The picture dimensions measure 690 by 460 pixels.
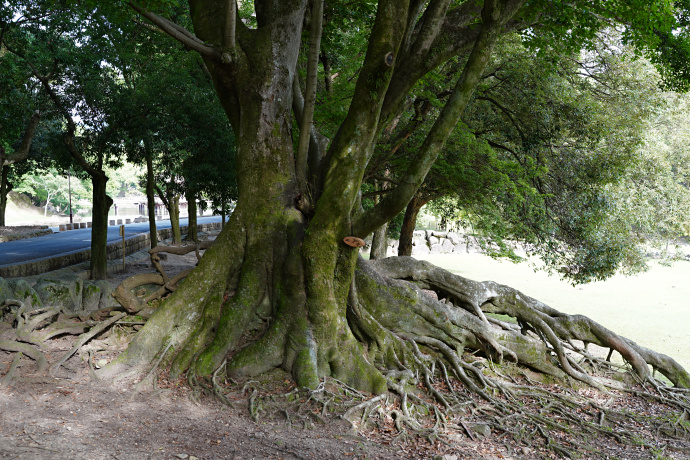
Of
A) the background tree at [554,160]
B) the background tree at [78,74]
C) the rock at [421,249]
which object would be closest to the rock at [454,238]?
the rock at [421,249]

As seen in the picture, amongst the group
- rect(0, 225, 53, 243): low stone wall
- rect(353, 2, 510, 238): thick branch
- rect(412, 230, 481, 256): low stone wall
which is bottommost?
rect(0, 225, 53, 243): low stone wall

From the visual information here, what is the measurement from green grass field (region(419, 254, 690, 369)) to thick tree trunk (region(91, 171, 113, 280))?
1160 cm

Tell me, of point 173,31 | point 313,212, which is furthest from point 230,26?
point 313,212

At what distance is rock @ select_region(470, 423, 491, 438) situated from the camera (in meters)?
6.18

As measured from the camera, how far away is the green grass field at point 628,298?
1642cm

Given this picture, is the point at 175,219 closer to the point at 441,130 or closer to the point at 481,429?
the point at 441,130

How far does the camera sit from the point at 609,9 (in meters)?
7.24

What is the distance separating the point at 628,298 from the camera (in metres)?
23.1

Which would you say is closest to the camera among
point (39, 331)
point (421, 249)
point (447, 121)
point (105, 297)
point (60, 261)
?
point (447, 121)

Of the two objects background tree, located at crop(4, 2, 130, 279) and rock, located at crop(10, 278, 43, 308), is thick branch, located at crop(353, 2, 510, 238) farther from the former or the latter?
background tree, located at crop(4, 2, 130, 279)

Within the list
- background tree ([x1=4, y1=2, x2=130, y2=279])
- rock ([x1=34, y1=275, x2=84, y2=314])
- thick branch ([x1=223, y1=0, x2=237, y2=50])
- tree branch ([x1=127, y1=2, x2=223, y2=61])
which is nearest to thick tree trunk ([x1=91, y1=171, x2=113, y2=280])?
background tree ([x1=4, y1=2, x2=130, y2=279])

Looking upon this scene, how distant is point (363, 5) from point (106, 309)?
712 cm

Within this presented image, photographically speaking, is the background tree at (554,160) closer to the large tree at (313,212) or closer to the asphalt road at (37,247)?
the large tree at (313,212)

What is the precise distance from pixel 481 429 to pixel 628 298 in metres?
20.1
